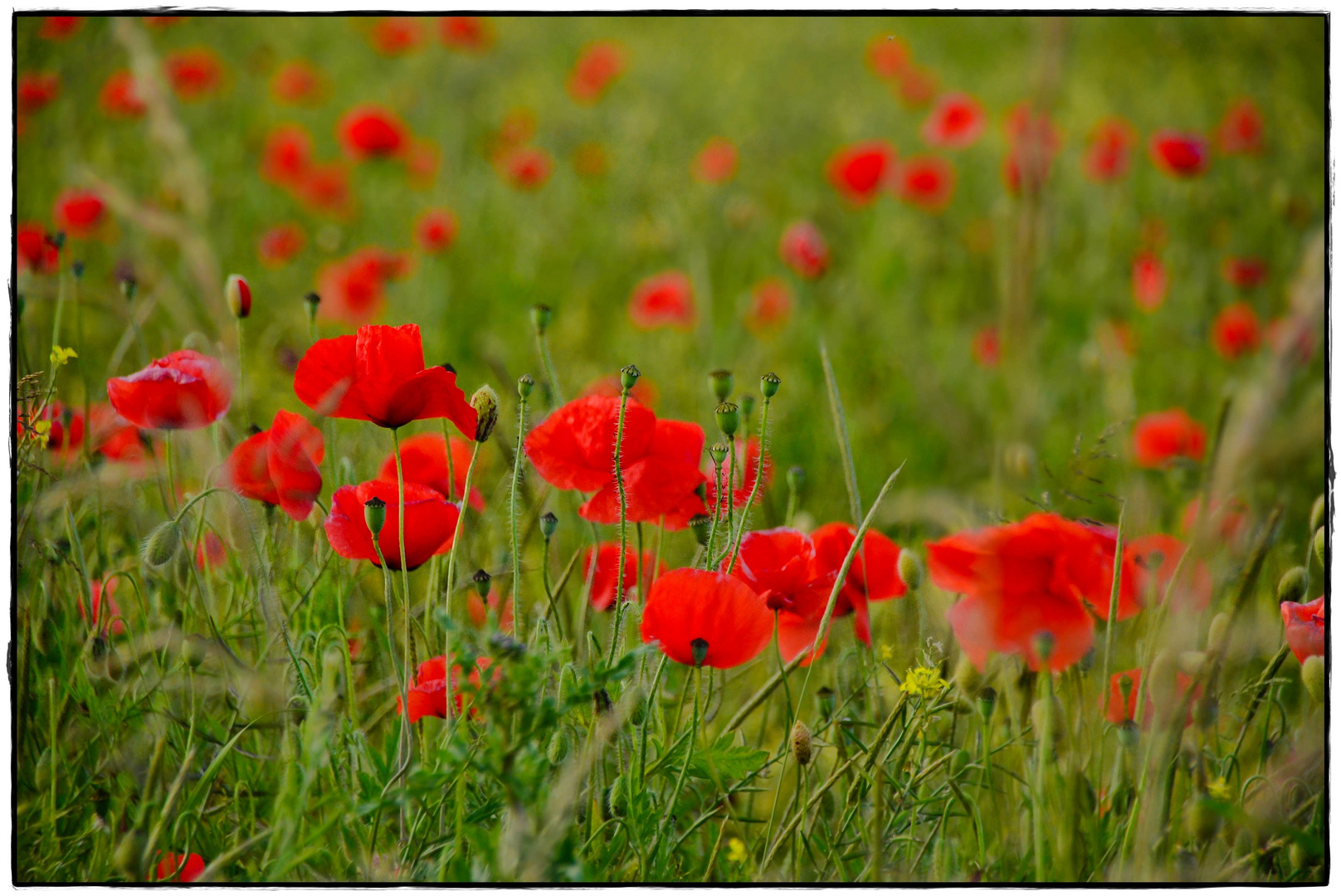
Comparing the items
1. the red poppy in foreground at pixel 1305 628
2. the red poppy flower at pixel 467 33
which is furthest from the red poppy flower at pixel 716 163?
the red poppy in foreground at pixel 1305 628

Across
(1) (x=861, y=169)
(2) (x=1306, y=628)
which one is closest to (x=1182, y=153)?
(1) (x=861, y=169)

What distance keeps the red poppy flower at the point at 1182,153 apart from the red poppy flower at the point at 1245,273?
211 millimetres

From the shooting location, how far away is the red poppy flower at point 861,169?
8.27ft

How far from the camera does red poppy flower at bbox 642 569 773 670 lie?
2.89 ft

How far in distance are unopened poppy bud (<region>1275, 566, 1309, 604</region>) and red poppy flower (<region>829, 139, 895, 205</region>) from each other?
5.37 feet

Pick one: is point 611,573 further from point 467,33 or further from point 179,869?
point 467,33

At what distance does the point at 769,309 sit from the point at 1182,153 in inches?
33.3

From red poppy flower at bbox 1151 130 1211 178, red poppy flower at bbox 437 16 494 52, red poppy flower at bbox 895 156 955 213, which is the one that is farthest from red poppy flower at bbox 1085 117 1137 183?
red poppy flower at bbox 437 16 494 52

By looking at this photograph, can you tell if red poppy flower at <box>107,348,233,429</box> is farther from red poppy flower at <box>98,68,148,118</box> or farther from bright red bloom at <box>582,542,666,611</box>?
red poppy flower at <box>98,68,148,118</box>

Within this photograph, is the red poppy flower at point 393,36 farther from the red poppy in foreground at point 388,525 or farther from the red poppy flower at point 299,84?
the red poppy in foreground at point 388,525

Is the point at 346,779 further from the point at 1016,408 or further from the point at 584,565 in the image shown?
the point at 1016,408

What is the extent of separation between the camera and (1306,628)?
3.13ft

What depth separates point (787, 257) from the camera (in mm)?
2385

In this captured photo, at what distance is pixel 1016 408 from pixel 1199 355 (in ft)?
2.71
